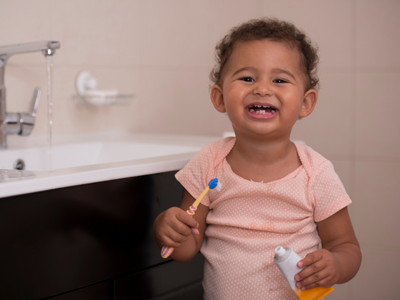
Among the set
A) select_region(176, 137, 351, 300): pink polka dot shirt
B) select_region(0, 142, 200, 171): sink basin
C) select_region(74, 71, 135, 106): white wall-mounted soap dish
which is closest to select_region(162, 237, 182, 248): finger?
Answer: select_region(176, 137, 351, 300): pink polka dot shirt

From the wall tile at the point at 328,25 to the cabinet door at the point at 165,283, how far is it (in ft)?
3.59

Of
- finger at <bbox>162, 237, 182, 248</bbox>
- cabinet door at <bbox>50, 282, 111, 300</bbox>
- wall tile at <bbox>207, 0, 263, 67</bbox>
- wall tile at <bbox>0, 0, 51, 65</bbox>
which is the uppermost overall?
wall tile at <bbox>207, 0, 263, 67</bbox>

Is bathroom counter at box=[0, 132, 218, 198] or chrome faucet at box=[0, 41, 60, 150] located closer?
bathroom counter at box=[0, 132, 218, 198]

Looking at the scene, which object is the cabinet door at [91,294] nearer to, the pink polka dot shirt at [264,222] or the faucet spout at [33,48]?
the pink polka dot shirt at [264,222]

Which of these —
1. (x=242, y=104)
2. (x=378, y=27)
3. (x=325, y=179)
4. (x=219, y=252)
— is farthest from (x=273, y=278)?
(x=378, y=27)

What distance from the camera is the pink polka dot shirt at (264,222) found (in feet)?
2.79

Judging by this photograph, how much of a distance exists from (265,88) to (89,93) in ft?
2.92

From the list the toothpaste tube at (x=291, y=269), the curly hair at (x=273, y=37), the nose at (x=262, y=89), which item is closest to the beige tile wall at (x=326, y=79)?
the curly hair at (x=273, y=37)

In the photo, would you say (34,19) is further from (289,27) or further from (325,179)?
(325,179)

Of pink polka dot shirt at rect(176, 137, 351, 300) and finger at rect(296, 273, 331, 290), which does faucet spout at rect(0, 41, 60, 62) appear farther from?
finger at rect(296, 273, 331, 290)

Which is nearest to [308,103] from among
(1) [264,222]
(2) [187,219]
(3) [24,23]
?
(1) [264,222]

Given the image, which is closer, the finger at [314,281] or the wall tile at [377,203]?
the finger at [314,281]

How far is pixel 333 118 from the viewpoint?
1823 millimetres

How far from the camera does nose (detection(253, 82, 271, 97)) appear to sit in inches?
32.2
